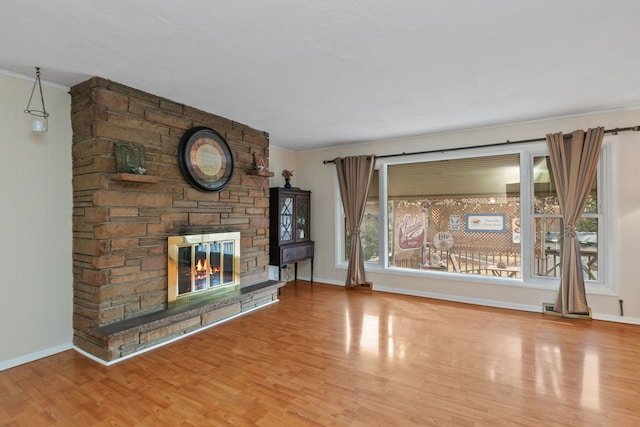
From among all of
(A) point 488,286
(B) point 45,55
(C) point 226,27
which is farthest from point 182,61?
(A) point 488,286

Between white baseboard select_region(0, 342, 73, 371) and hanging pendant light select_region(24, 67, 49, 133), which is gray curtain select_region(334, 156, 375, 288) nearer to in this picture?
white baseboard select_region(0, 342, 73, 371)

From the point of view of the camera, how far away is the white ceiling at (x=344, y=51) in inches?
71.8

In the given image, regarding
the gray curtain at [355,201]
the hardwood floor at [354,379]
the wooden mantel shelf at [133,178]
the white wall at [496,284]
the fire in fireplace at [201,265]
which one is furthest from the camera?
the gray curtain at [355,201]

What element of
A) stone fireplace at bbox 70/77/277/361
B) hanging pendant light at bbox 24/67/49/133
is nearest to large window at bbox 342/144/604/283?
stone fireplace at bbox 70/77/277/361

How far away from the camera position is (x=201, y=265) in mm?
3512

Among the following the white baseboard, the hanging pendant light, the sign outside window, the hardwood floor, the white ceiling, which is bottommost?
the hardwood floor

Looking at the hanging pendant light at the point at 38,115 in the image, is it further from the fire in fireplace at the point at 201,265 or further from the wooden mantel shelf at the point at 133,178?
the fire in fireplace at the point at 201,265

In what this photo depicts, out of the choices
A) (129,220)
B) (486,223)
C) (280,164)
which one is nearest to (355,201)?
(280,164)

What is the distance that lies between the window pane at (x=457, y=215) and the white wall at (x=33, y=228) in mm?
4234

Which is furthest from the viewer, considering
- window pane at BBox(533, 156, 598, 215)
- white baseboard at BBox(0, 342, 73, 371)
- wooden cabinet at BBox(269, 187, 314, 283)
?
wooden cabinet at BBox(269, 187, 314, 283)

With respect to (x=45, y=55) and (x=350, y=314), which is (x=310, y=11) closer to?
(x=45, y=55)

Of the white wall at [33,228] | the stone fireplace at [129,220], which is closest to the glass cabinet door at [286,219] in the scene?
the stone fireplace at [129,220]

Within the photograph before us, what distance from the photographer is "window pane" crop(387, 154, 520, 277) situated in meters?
4.29

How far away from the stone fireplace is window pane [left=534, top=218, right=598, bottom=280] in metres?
4.02
